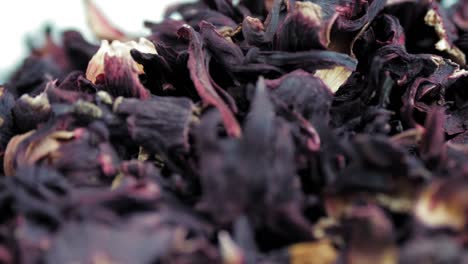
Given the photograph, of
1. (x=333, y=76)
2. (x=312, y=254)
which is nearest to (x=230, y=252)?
(x=312, y=254)

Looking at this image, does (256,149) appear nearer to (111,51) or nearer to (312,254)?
(312,254)

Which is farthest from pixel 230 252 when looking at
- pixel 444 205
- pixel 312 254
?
pixel 444 205

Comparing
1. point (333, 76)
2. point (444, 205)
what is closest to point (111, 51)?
point (333, 76)

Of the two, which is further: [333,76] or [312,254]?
[333,76]

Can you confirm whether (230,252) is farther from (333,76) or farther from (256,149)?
(333,76)

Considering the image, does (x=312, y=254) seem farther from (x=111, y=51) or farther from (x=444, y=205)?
(x=111, y=51)

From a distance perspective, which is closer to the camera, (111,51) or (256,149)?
(256,149)

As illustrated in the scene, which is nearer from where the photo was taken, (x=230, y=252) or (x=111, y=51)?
(x=230, y=252)

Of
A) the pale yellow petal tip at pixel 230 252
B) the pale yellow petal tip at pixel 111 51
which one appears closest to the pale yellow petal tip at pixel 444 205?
the pale yellow petal tip at pixel 230 252

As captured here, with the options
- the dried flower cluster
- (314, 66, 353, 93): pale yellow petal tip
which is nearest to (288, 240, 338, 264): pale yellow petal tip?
the dried flower cluster

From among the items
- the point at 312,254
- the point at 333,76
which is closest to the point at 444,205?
the point at 312,254
